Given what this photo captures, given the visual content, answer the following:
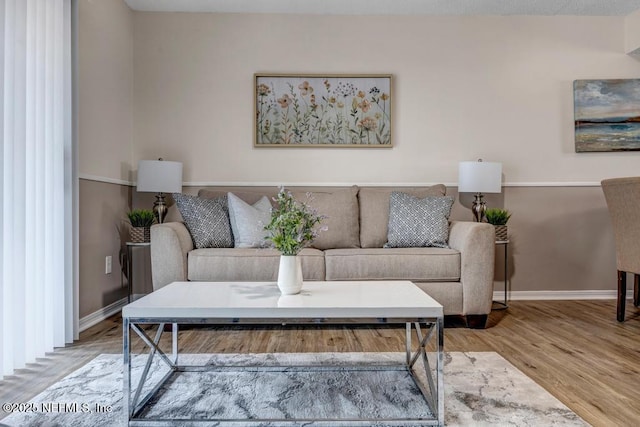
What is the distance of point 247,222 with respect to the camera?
112 inches

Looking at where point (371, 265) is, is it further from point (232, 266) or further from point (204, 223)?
→ point (204, 223)

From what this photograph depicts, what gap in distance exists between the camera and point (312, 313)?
1398 mm

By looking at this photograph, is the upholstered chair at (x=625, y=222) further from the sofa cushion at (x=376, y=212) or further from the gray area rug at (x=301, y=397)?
the gray area rug at (x=301, y=397)

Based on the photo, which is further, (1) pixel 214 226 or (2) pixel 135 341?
(1) pixel 214 226

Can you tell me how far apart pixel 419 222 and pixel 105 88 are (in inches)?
93.1

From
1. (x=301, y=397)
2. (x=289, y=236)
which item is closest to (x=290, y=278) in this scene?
(x=289, y=236)

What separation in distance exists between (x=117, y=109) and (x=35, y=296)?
1589mm

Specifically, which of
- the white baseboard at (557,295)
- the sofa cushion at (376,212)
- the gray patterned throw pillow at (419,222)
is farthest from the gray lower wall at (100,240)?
the white baseboard at (557,295)

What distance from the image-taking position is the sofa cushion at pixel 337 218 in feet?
9.91

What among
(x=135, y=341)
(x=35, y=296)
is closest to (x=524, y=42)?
(x=135, y=341)

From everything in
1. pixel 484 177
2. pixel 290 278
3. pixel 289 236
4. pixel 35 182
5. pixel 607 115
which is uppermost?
pixel 607 115

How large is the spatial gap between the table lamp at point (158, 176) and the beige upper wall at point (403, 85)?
0.35m

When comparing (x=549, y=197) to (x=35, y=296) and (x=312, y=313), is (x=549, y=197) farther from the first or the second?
(x=35, y=296)

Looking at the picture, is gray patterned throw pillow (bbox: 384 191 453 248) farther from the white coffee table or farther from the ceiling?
the ceiling
